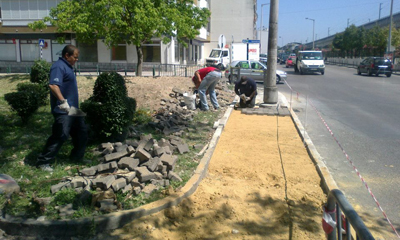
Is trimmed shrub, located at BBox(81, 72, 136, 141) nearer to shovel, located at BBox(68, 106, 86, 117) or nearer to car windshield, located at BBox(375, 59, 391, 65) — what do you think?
shovel, located at BBox(68, 106, 86, 117)

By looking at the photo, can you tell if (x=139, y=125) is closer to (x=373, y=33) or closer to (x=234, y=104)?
(x=234, y=104)

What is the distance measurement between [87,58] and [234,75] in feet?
54.6

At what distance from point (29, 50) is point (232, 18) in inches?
1316

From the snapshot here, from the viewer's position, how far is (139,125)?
8.49 m

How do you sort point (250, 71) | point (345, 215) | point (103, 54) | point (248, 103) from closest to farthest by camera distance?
point (345, 215), point (248, 103), point (250, 71), point (103, 54)

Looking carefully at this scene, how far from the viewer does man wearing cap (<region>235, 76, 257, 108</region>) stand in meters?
11.6

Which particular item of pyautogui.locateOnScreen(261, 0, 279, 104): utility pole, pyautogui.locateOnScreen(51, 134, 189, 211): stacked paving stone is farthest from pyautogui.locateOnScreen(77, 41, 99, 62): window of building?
pyautogui.locateOnScreen(51, 134, 189, 211): stacked paving stone

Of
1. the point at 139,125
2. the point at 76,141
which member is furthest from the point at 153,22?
the point at 76,141

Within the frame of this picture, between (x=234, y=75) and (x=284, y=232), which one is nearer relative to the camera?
(x=284, y=232)

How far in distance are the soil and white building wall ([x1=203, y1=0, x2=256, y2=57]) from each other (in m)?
51.3

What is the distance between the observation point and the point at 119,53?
3155 cm

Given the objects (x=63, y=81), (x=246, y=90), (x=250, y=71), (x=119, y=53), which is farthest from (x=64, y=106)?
(x=119, y=53)

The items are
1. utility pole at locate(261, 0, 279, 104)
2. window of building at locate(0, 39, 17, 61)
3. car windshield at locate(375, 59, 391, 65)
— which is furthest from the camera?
window of building at locate(0, 39, 17, 61)

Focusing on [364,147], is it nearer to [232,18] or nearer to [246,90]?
[246,90]
